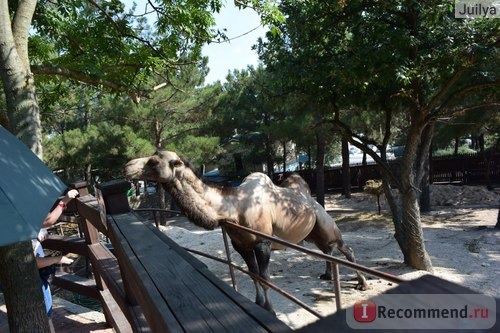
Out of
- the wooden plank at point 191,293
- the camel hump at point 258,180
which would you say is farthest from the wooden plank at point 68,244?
the wooden plank at point 191,293

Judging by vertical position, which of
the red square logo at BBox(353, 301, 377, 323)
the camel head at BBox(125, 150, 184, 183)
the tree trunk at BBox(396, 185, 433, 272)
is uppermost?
the camel head at BBox(125, 150, 184, 183)

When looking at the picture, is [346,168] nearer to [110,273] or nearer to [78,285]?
[78,285]

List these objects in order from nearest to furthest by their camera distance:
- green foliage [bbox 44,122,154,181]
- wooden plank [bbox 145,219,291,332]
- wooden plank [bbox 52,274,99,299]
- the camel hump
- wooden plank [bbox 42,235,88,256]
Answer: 1. wooden plank [bbox 145,219,291,332]
2. wooden plank [bbox 42,235,88,256]
3. wooden plank [bbox 52,274,99,299]
4. the camel hump
5. green foliage [bbox 44,122,154,181]

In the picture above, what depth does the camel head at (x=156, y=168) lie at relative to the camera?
425 cm

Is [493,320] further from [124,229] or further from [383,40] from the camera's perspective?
[383,40]

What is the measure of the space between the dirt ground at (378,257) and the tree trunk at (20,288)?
236 centimetres

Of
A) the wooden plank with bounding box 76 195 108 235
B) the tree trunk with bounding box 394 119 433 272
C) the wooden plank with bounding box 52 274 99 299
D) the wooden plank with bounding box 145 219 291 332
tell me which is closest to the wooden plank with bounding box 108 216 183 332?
the wooden plank with bounding box 145 219 291 332

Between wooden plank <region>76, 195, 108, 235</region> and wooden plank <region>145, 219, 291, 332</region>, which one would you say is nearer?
wooden plank <region>145, 219, 291, 332</region>

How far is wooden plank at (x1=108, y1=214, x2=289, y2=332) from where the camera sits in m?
1.19

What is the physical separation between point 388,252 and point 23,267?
8.52 meters

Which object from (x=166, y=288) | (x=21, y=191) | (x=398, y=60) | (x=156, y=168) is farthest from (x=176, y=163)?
(x=398, y=60)

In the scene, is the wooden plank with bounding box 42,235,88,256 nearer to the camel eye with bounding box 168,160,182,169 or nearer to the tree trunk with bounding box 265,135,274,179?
the camel eye with bounding box 168,160,182,169

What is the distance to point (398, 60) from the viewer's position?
22.5 feet

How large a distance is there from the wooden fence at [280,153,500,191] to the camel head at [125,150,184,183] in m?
15.9
